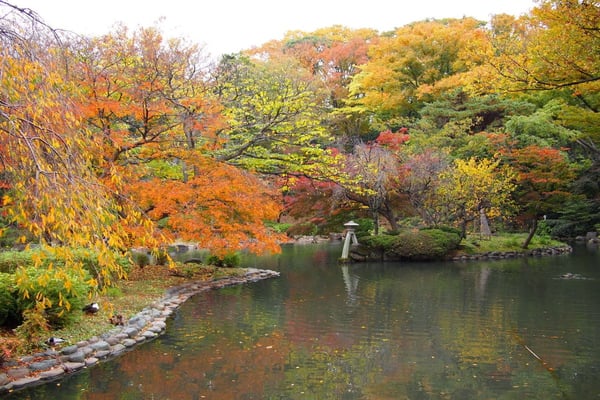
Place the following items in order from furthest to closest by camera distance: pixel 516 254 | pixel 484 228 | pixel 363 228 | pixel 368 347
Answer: pixel 484 228 → pixel 363 228 → pixel 516 254 → pixel 368 347

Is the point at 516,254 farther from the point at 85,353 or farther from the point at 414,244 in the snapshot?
the point at 85,353

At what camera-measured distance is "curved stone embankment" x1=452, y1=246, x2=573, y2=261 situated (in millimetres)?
19516

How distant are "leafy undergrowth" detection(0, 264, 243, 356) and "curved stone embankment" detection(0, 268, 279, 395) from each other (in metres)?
0.19

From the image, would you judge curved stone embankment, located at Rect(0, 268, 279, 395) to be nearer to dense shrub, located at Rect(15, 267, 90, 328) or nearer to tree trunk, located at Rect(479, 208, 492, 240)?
A: dense shrub, located at Rect(15, 267, 90, 328)

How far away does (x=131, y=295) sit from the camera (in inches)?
403

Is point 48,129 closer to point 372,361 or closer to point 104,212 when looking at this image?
point 104,212

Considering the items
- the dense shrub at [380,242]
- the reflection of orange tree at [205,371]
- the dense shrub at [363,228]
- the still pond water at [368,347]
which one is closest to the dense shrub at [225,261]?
the still pond water at [368,347]

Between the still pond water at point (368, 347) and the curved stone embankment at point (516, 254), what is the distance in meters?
6.26

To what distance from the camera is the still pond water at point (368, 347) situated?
561 centimetres

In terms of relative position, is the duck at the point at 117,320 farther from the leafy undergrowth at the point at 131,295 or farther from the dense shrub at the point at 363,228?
the dense shrub at the point at 363,228

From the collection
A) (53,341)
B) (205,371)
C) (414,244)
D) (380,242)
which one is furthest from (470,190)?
(53,341)

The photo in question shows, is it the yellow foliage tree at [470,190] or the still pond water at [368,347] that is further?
the yellow foliage tree at [470,190]

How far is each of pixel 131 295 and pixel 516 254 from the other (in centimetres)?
1573

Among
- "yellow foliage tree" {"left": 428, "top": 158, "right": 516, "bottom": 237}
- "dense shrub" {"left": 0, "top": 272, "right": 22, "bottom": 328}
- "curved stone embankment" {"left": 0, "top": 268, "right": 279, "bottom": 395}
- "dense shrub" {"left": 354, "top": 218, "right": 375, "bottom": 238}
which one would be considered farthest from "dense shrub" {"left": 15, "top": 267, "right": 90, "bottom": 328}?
"yellow foliage tree" {"left": 428, "top": 158, "right": 516, "bottom": 237}
